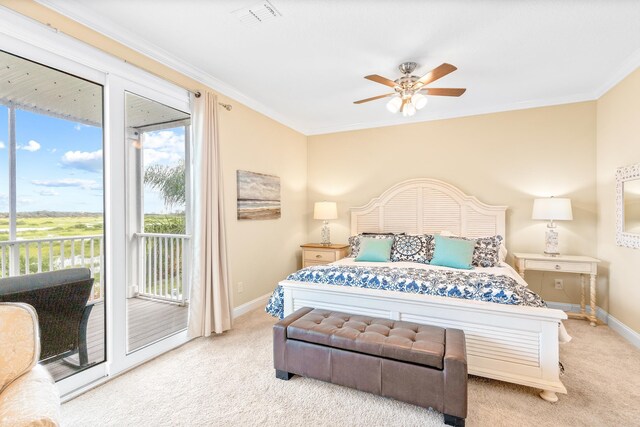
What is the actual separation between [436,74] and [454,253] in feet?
6.34

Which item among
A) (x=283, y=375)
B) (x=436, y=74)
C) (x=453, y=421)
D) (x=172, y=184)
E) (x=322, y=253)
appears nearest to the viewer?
(x=453, y=421)

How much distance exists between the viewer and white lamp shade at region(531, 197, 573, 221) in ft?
11.4

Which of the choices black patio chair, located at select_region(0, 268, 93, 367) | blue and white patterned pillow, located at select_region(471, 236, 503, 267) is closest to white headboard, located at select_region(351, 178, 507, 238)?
blue and white patterned pillow, located at select_region(471, 236, 503, 267)

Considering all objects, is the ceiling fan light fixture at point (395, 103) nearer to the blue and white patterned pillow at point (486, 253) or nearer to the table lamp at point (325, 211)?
the blue and white patterned pillow at point (486, 253)

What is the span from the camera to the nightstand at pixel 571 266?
10.9ft

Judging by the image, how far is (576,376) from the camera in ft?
7.69

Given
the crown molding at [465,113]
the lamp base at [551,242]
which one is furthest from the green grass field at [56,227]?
the lamp base at [551,242]

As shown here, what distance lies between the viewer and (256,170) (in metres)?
4.02

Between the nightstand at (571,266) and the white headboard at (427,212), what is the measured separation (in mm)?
535

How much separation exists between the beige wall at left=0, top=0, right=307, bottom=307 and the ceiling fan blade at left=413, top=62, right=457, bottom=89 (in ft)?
6.96

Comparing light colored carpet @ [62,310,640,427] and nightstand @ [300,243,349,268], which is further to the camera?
nightstand @ [300,243,349,268]

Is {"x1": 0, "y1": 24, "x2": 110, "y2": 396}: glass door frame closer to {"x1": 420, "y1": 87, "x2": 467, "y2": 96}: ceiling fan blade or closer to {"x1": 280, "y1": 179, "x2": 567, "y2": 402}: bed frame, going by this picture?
{"x1": 280, "y1": 179, "x2": 567, "y2": 402}: bed frame

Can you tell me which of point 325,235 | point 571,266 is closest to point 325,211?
point 325,235

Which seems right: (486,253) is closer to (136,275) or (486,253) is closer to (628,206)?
(628,206)
